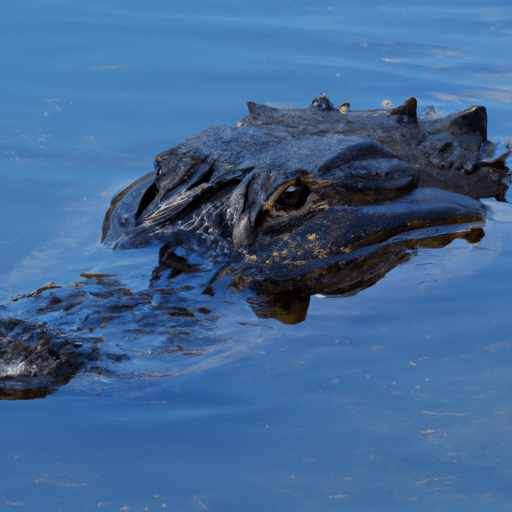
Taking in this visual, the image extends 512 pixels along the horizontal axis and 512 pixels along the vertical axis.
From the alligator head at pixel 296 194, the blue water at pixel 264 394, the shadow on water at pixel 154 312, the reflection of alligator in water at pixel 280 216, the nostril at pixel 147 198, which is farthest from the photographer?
the nostril at pixel 147 198

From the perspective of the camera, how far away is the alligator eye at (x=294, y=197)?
4.12 meters

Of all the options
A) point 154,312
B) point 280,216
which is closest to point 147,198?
point 280,216

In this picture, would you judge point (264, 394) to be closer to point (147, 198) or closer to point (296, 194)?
point (296, 194)

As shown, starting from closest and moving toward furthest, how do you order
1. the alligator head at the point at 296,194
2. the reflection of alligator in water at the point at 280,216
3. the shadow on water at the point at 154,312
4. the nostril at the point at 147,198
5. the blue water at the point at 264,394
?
the blue water at the point at 264,394 < the shadow on water at the point at 154,312 < the reflection of alligator in water at the point at 280,216 < the alligator head at the point at 296,194 < the nostril at the point at 147,198

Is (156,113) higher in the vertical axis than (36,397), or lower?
higher

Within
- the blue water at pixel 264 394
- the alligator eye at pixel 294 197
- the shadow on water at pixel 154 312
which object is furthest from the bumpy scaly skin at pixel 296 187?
the blue water at pixel 264 394

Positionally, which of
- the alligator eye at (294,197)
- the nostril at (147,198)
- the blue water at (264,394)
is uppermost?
the alligator eye at (294,197)

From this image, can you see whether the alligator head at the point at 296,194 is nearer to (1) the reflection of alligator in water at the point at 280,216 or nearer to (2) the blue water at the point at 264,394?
(1) the reflection of alligator in water at the point at 280,216

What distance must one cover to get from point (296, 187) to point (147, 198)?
900 mm

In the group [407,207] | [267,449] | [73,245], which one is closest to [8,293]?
[73,245]

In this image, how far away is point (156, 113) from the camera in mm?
7320

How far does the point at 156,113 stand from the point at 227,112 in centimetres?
64

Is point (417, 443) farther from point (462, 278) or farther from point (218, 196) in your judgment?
point (218, 196)

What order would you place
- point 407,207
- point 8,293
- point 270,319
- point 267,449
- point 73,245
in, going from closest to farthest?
point 267,449 < point 270,319 < point 8,293 < point 407,207 < point 73,245
